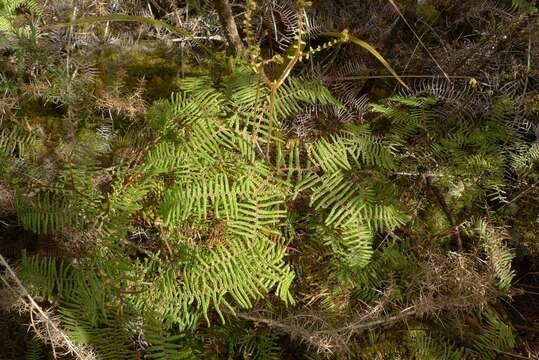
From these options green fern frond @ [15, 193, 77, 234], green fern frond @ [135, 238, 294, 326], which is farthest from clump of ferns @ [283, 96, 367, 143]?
green fern frond @ [15, 193, 77, 234]

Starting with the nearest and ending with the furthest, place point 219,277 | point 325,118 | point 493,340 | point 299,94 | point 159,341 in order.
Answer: point 219,277, point 159,341, point 299,94, point 493,340, point 325,118

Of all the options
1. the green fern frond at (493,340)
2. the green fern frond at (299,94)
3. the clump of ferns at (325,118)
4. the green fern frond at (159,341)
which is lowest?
the green fern frond at (493,340)

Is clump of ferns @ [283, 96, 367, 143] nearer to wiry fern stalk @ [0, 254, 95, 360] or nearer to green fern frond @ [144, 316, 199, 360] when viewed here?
green fern frond @ [144, 316, 199, 360]

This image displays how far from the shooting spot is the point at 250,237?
6.81ft

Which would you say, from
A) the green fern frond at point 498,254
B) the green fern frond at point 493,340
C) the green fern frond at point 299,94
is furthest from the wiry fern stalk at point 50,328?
the green fern frond at point 498,254

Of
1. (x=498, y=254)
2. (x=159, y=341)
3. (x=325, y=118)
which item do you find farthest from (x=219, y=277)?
(x=498, y=254)

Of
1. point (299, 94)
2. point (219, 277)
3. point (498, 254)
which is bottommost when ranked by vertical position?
point (498, 254)

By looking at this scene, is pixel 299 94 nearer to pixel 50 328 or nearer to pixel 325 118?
pixel 325 118

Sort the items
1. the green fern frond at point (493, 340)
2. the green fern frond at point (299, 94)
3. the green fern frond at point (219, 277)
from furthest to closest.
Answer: the green fern frond at point (493, 340) → the green fern frond at point (299, 94) → the green fern frond at point (219, 277)

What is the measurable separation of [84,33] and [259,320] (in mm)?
1966

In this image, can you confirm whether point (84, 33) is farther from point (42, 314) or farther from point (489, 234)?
point (489, 234)

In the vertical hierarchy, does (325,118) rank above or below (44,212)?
above

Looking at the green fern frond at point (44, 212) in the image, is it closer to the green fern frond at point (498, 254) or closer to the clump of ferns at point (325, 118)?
the clump of ferns at point (325, 118)

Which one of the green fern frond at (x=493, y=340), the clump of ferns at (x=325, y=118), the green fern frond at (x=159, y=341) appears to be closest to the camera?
the green fern frond at (x=159, y=341)
